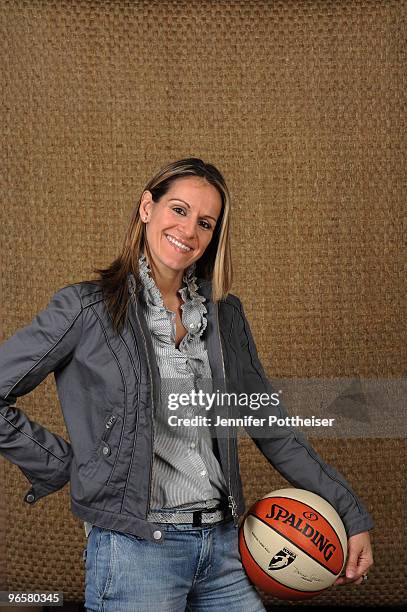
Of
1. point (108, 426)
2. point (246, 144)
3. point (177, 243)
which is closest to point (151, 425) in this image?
point (108, 426)

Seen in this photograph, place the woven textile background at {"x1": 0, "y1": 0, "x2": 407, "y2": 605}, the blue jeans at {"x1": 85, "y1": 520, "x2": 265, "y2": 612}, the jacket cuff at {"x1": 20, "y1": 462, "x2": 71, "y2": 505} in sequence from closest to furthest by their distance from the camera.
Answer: the blue jeans at {"x1": 85, "y1": 520, "x2": 265, "y2": 612} → the jacket cuff at {"x1": 20, "y1": 462, "x2": 71, "y2": 505} → the woven textile background at {"x1": 0, "y1": 0, "x2": 407, "y2": 605}

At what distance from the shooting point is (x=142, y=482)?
129cm

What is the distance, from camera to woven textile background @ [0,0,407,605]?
2.29 meters

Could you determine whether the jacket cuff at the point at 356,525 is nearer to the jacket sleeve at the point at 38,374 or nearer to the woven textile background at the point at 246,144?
the jacket sleeve at the point at 38,374

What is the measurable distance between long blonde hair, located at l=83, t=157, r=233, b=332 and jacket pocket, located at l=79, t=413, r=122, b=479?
0.15 metres

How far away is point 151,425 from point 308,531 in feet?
1.11

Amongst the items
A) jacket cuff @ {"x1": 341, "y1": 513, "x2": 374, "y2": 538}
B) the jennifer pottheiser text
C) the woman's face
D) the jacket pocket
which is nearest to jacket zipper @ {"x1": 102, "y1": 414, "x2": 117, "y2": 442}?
the jacket pocket

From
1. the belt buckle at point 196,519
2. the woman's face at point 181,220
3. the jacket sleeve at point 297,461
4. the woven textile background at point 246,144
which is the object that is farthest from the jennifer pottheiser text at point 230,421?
the woven textile background at point 246,144

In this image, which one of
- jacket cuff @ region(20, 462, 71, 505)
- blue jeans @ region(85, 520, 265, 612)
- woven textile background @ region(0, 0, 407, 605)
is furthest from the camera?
woven textile background @ region(0, 0, 407, 605)

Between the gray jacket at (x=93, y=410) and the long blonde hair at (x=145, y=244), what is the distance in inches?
0.9

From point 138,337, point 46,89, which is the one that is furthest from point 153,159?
point 138,337

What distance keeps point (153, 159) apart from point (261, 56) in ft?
1.40

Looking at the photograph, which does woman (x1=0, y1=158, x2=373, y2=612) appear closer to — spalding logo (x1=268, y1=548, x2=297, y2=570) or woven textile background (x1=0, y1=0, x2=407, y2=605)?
spalding logo (x1=268, y1=548, x2=297, y2=570)

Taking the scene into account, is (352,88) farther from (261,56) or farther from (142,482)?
(142,482)
